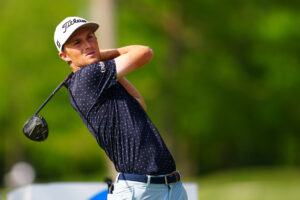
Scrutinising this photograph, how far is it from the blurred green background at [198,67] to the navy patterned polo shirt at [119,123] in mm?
10695

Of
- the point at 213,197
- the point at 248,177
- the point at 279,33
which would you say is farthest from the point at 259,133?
the point at 213,197

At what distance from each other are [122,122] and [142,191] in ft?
1.44

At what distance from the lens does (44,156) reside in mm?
32500

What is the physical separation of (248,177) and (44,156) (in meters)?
16.1

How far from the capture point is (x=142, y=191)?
3605mm

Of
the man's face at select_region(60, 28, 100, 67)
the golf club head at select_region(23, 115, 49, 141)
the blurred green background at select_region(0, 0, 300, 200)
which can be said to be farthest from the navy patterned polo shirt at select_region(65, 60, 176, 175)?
the blurred green background at select_region(0, 0, 300, 200)

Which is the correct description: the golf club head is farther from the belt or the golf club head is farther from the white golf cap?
the belt

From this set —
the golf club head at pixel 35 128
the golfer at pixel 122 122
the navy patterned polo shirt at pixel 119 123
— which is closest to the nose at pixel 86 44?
the golfer at pixel 122 122

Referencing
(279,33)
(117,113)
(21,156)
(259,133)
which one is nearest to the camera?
(117,113)

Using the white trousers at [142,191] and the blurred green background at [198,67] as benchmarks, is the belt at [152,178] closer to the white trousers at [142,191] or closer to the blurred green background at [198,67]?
the white trousers at [142,191]

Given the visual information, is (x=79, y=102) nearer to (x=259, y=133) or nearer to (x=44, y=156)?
(x=259, y=133)

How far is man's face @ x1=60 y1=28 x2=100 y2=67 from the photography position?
3.70 metres

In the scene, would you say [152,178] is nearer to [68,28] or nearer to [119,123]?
[119,123]

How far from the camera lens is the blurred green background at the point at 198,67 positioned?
18.6 meters
